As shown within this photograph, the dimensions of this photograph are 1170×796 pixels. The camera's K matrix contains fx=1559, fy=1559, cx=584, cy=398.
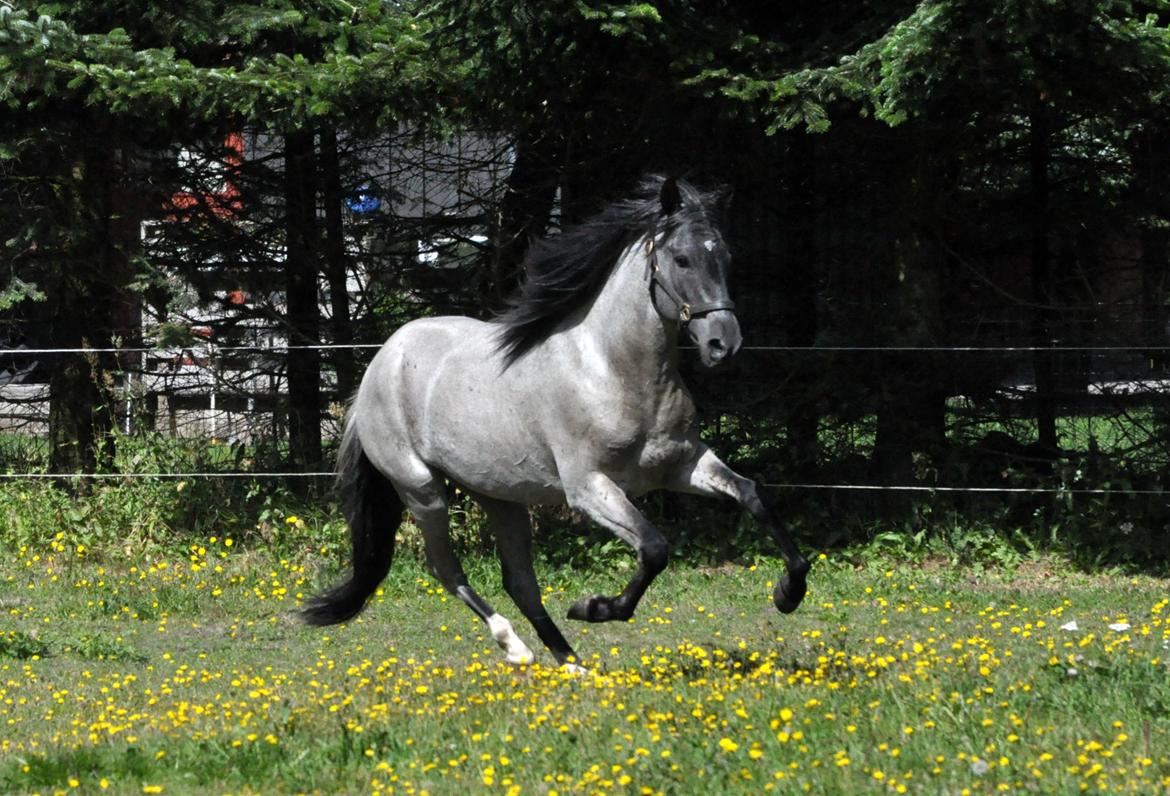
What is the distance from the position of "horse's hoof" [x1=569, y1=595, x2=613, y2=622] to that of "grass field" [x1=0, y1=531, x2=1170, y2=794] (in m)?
0.33

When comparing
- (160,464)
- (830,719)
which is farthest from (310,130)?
(830,719)

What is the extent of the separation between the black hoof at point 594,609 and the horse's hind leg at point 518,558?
1.03m

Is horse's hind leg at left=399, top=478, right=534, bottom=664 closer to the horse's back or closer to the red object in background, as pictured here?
the horse's back

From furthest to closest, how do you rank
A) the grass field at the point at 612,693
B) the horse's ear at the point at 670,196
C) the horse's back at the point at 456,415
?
the horse's back at the point at 456,415 < the horse's ear at the point at 670,196 < the grass field at the point at 612,693

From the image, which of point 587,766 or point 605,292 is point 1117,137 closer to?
point 605,292

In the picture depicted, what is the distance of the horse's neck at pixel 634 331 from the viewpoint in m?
6.83

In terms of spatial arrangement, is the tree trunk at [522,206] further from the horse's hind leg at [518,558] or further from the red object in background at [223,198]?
the horse's hind leg at [518,558]

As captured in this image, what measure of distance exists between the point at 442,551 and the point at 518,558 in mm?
492

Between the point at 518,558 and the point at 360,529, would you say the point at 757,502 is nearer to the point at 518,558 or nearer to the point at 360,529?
the point at 518,558

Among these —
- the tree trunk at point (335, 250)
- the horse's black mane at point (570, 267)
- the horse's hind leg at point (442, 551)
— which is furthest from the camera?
the tree trunk at point (335, 250)

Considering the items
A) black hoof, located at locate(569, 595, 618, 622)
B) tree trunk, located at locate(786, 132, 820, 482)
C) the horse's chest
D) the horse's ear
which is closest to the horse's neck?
the horse's chest

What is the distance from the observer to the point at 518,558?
8000 millimetres

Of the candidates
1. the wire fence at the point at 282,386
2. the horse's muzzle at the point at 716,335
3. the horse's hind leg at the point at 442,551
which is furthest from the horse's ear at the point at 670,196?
the wire fence at the point at 282,386

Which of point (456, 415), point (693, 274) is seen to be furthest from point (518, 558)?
point (693, 274)
